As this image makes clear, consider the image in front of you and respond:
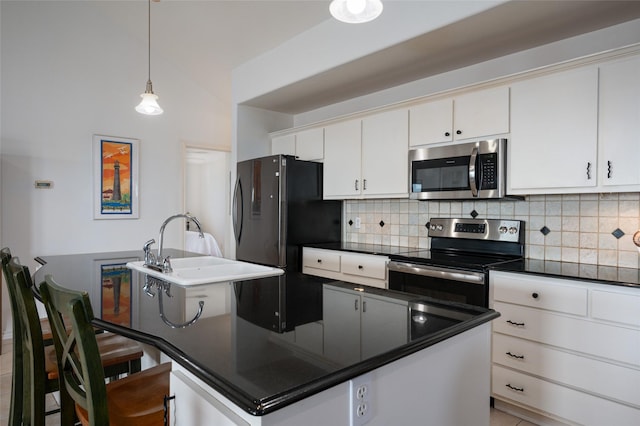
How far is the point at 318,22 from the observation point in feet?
10.7

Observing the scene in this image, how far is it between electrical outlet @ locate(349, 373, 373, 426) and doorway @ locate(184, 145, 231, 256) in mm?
6600

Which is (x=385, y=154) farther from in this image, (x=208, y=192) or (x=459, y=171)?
(x=208, y=192)

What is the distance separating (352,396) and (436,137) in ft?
7.81

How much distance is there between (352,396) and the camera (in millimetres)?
873

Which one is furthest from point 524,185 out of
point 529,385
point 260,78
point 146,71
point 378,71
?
point 146,71

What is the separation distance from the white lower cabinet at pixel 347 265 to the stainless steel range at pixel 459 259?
160 mm

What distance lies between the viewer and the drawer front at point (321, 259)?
11.1 feet

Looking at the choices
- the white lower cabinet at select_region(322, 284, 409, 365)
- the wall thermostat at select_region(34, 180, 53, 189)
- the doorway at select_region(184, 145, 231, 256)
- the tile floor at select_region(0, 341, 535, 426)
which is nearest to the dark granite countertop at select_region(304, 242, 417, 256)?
the tile floor at select_region(0, 341, 535, 426)

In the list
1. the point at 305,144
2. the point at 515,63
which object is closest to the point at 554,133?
the point at 515,63

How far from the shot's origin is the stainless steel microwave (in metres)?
2.56

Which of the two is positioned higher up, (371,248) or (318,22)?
(318,22)

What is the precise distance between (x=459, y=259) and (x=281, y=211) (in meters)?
1.64

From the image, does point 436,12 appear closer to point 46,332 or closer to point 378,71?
point 378,71

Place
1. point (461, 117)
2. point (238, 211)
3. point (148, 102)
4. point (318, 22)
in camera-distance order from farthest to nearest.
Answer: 1. point (238, 211)
2. point (318, 22)
3. point (148, 102)
4. point (461, 117)
